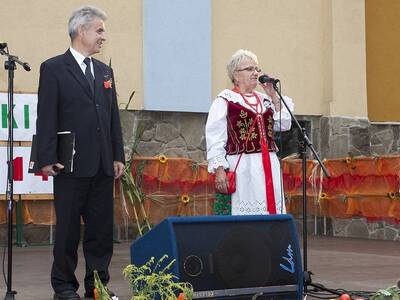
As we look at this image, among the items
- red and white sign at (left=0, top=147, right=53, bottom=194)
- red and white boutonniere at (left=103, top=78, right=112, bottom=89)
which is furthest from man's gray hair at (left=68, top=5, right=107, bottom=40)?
red and white sign at (left=0, top=147, right=53, bottom=194)

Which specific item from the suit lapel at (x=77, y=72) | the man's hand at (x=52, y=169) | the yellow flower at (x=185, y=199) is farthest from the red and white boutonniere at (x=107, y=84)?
the yellow flower at (x=185, y=199)

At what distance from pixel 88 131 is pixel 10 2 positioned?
4.24 metres

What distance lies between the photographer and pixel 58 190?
5457 mm

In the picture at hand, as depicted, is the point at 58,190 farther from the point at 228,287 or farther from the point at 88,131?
the point at 228,287

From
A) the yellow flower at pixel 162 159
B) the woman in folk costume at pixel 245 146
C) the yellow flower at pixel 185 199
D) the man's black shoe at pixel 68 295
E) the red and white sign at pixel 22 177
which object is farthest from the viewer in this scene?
the yellow flower at pixel 185 199

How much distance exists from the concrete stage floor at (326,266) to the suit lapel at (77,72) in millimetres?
1386

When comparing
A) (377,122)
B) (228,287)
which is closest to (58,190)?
(228,287)

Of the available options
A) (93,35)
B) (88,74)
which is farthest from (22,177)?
(93,35)

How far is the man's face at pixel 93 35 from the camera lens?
5457 mm

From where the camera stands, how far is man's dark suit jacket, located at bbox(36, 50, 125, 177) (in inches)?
210

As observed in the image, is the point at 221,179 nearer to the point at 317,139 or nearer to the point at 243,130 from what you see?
the point at 243,130

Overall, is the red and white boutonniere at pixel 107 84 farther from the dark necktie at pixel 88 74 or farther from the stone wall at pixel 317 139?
the stone wall at pixel 317 139

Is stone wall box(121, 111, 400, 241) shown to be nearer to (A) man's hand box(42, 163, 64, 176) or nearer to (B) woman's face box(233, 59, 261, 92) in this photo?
(B) woman's face box(233, 59, 261, 92)

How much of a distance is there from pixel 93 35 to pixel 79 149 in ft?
2.44
